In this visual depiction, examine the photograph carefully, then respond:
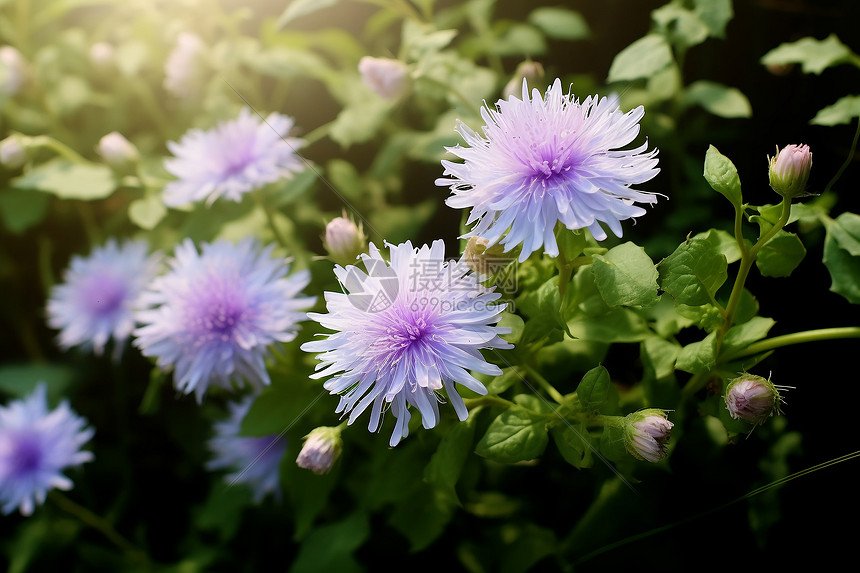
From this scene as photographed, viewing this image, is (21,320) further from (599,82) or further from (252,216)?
(599,82)

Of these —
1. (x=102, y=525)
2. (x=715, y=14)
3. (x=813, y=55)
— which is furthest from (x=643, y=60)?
(x=102, y=525)

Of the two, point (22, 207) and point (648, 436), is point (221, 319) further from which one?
point (22, 207)

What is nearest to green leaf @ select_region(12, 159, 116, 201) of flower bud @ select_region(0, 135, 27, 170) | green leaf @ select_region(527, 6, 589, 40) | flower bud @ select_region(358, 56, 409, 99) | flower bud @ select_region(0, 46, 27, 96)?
flower bud @ select_region(0, 135, 27, 170)

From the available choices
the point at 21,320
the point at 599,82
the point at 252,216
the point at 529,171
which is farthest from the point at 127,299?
the point at 599,82

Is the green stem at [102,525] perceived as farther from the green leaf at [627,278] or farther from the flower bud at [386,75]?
the green leaf at [627,278]

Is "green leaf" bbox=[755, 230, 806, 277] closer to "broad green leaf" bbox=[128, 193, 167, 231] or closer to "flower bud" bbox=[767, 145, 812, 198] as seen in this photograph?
"flower bud" bbox=[767, 145, 812, 198]
